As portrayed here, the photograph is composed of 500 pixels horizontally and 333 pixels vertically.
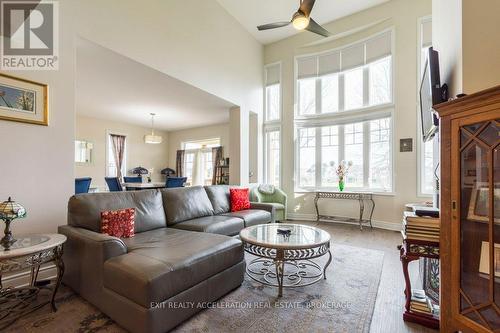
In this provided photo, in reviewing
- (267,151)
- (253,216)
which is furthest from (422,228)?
(267,151)

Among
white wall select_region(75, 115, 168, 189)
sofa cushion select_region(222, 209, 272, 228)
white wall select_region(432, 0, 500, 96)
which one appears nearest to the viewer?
white wall select_region(432, 0, 500, 96)

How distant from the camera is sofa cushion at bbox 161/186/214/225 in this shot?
305 centimetres

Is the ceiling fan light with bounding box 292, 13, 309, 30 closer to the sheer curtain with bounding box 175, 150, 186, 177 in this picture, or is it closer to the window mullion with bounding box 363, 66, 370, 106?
the window mullion with bounding box 363, 66, 370, 106

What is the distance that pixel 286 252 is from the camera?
2324mm

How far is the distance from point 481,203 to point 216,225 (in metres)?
2.45

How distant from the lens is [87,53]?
9.89 feet

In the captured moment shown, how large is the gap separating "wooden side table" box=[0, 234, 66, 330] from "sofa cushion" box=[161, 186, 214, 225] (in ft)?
4.02

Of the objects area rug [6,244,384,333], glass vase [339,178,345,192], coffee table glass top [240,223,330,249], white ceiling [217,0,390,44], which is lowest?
area rug [6,244,384,333]

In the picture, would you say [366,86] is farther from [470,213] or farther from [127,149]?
[127,149]

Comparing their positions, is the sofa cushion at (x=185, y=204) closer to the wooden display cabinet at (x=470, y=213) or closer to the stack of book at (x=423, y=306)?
the stack of book at (x=423, y=306)

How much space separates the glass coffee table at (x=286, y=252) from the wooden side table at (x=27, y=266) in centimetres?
153

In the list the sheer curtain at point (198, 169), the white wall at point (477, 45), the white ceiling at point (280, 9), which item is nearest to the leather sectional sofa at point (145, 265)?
the white wall at point (477, 45)

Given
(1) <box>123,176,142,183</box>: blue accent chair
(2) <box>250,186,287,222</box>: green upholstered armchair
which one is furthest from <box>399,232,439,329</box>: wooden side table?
(1) <box>123,176,142,183</box>: blue accent chair

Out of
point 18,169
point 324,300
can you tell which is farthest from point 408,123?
point 18,169
